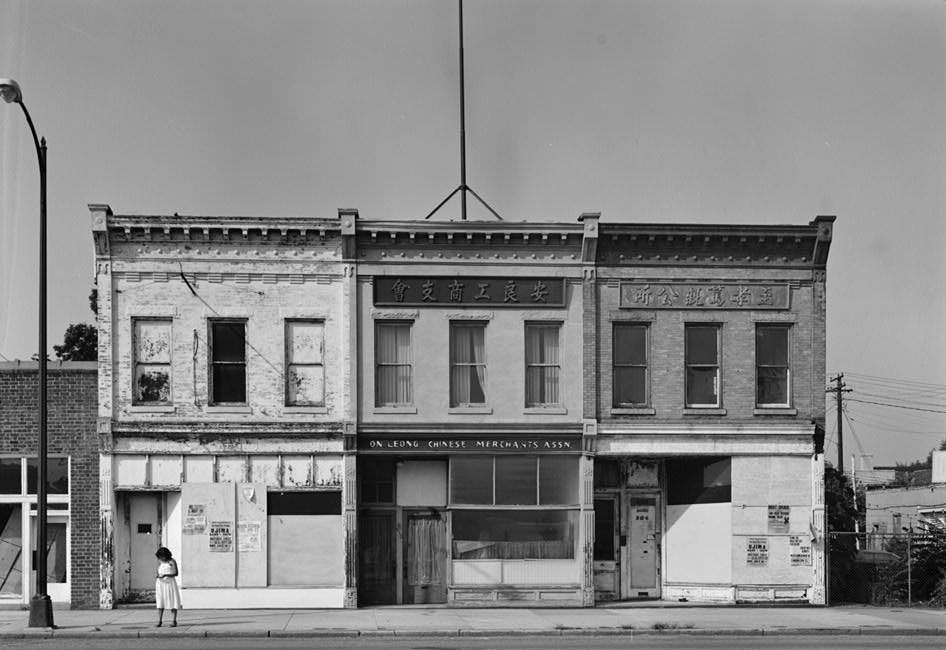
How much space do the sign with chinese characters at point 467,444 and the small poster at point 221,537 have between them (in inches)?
130

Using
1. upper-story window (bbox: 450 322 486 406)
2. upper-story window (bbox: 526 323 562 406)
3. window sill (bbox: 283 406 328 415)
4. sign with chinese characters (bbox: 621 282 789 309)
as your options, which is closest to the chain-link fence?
sign with chinese characters (bbox: 621 282 789 309)

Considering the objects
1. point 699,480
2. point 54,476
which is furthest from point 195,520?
point 699,480

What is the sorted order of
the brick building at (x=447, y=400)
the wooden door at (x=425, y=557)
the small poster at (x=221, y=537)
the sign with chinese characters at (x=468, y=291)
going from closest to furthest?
the small poster at (x=221, y=537)
the brick building at (x=447, y=400)
the sign with chinese characters at (x=468, y=291)
the wooden door at (x=425, y=557)

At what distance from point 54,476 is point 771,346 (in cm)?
1618

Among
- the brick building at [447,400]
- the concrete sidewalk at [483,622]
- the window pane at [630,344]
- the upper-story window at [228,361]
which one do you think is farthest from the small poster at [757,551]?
the upper-story window at [228,361]

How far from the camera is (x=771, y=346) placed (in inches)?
1054

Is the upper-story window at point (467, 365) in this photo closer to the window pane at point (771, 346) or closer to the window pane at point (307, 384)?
the window pane at point (307, 384)

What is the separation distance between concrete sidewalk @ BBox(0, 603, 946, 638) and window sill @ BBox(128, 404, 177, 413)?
13.7 feet

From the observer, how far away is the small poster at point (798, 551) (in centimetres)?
2616

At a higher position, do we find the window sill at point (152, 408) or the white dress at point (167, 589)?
the window sill at point (152, 408)

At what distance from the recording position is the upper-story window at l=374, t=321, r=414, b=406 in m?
26.1

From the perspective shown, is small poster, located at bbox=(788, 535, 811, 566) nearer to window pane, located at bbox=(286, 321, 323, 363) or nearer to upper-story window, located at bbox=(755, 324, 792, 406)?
upper-story window, located at bbox=(755, 324, 792, 406)

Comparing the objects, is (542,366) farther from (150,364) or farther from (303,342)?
(150,364)

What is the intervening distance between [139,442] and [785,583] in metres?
14.5
